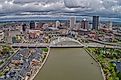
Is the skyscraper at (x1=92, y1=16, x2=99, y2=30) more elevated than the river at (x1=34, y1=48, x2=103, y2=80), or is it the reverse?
the river at (x1=34, y1=48, x2=103, y2=80)

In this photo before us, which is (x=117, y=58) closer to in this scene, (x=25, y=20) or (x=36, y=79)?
(x=36, y=79)

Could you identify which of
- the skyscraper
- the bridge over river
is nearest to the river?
the bridge over river


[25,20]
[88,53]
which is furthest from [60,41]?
[25,20]

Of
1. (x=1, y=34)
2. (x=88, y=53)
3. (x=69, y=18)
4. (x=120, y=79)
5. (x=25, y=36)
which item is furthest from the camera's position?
(x=69, y=18)

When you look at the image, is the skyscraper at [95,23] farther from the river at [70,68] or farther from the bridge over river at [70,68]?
the river at [70,68]

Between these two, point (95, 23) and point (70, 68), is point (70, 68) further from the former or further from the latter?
point (95, 23)

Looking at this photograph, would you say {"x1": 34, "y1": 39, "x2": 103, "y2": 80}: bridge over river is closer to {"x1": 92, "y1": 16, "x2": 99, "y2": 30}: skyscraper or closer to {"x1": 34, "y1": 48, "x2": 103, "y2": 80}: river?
{"x1": 34, "y1": 48, "x2": 103, "y2": 80}: river

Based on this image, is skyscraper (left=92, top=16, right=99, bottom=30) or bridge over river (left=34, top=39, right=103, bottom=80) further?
skyscraper (left=92, top=16, right=99, bottom=30)

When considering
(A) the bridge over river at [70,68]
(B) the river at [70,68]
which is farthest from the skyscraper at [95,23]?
(B) the river at [70,68]
